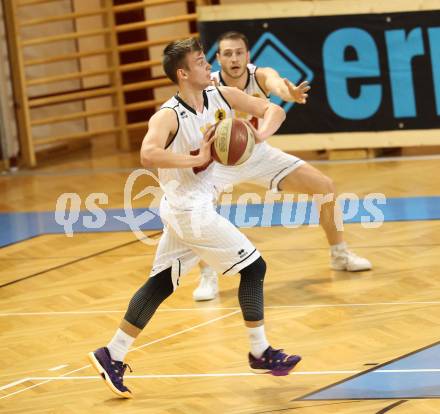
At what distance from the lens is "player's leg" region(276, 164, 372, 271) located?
737 cm

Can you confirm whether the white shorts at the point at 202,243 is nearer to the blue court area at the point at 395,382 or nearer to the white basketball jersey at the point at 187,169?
the white basketball jersey at the point at 187,169

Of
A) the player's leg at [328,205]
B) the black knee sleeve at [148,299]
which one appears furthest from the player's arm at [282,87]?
the black knee sleeve at [148,299]

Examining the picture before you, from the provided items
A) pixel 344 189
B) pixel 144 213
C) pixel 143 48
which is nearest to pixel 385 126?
pixel 344 189

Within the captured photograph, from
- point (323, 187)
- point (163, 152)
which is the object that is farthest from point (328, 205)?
point (163, 152)

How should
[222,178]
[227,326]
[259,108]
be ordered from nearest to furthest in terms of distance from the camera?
[259,108], [227,326], [222,178]

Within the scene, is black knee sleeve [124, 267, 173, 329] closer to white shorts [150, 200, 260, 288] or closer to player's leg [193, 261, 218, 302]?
white shorts [150, 200, 260, 288]

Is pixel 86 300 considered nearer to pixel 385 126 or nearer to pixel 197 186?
pixel 197 186

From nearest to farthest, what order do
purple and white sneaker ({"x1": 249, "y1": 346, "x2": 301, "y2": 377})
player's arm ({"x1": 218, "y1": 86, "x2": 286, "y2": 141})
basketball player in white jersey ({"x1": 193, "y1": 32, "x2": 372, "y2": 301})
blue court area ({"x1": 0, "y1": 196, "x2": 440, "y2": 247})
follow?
purple and white sneaker ({"x1": 249, "y1": 346, "x2": 301, "y2": 377}) < player's arm ({"x1": 218, "y1": 86, "x2": 286, "y2": 141}) < basketball player in white jersey ({"x1": 193, "y1": 32, "x2": 372, "y2": 301}) < blue court area ({"x1": 0, "y1": 196, "x2": 440, "y2": 247})

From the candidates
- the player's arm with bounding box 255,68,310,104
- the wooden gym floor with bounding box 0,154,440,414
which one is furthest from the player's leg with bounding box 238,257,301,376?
the player's arm with bounding box 255,68,310,104

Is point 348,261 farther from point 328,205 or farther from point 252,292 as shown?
→ point 252,292

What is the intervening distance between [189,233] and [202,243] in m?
Result: 0.08

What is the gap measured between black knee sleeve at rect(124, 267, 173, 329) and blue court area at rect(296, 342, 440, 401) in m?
0.91

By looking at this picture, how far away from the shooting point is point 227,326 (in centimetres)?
656

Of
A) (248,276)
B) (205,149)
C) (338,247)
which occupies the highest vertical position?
(205,149)
